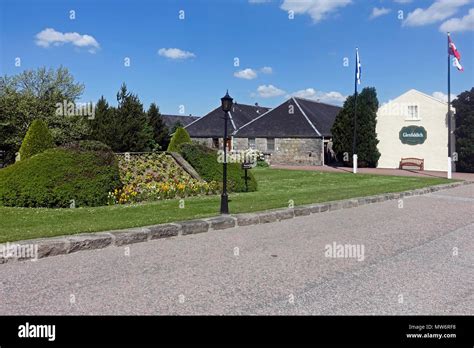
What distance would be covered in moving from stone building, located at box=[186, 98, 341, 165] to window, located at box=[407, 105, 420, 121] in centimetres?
712

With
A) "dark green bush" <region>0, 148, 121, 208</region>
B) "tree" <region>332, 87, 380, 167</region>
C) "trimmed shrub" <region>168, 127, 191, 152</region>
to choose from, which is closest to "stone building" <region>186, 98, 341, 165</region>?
"tree" <region>332, 87, 380, 167</region>

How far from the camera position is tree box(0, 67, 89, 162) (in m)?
27.8

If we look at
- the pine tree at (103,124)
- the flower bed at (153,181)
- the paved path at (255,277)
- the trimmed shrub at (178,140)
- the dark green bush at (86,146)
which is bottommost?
the paved path at (255,277)

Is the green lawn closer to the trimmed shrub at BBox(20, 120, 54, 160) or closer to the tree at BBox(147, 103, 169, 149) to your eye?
the trimmed shrub at BBox(20, 120, 54, 160)

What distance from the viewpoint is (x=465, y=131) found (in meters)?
27.9

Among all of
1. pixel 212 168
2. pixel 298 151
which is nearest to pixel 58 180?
pixel 212 168

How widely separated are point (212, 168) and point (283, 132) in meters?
21.5

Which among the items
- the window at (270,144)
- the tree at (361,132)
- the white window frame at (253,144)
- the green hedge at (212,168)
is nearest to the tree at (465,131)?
the tree at (361,132)

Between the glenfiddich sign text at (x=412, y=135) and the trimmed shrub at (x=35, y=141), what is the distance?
2631cm

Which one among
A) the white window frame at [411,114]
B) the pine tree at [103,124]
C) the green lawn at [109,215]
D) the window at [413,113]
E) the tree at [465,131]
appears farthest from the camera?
the window at [413,113]

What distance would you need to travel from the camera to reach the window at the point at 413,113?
2970 cm

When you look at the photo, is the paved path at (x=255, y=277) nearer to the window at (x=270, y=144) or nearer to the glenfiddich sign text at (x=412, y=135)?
the glenfiddich sign text at (x=412, y=135)

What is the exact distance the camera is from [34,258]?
19.7ft
